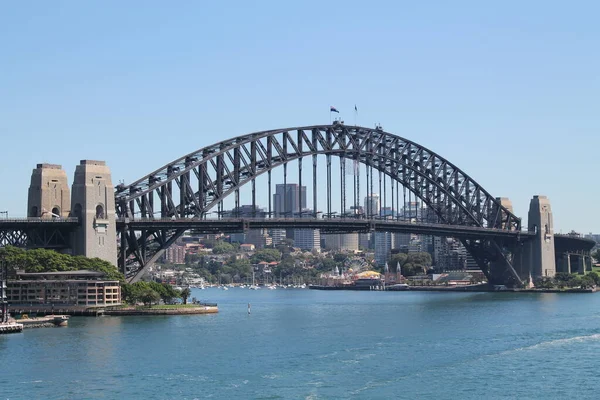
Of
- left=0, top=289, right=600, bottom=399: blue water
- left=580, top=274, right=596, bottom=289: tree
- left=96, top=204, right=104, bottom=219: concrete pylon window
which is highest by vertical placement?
left=96, top=204, right=104, bottom=219: concrete pylon window

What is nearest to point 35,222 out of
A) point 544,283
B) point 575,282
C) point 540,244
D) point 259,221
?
point 259,221

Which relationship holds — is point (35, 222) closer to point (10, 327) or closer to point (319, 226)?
point (10, 327)

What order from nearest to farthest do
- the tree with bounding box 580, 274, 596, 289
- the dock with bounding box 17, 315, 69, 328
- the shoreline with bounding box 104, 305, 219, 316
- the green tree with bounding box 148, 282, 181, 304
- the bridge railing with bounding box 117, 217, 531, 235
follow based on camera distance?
the dock with bounding box 17, 315, 69, 328 < the shoreline with bounding box 104, 305, 219, 316 < the green tree with bounding box 148, 282, 181, 304 < the bridge railing with bounding box 117, 217, 531, 235 < the tree with bounding box 580, 274, 596, 289

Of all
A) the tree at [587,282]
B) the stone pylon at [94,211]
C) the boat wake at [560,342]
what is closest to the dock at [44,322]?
the stone pylon at [94,211]

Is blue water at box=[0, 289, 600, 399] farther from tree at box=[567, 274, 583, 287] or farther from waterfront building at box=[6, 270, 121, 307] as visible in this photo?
tree at box=[567, 274, 583, 287]

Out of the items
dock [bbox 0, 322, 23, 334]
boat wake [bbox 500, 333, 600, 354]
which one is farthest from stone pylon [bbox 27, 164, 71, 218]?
boat wake [bbox 500, 333, 600, 354]
